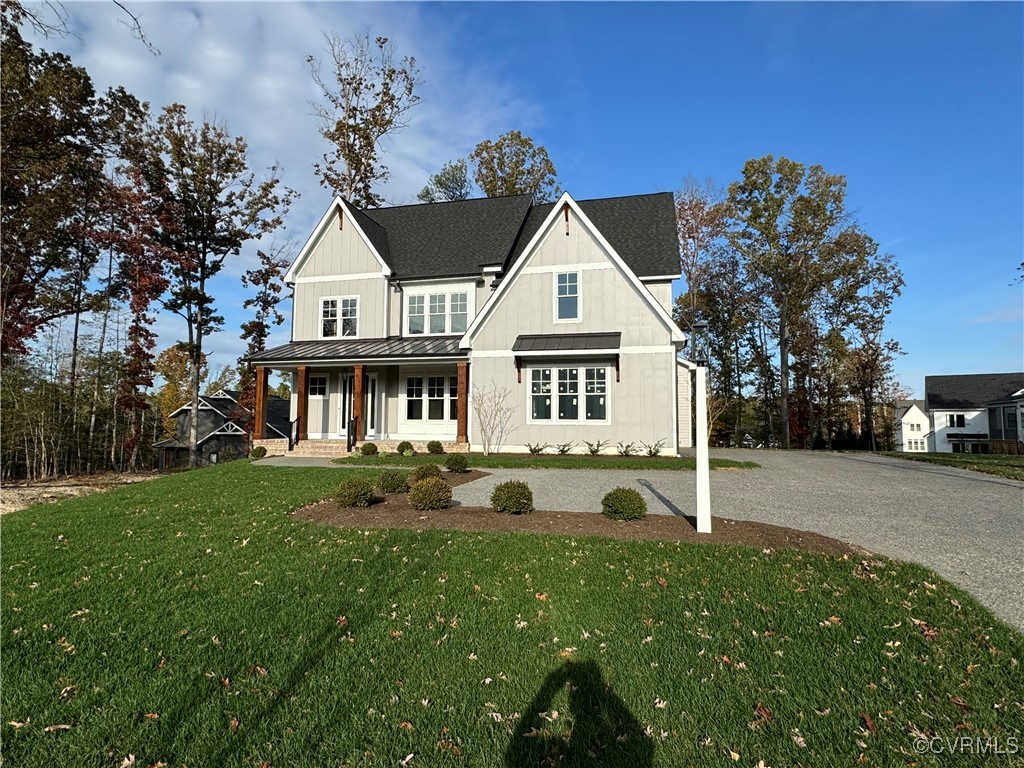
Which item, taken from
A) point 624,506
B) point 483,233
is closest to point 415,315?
point 483,233

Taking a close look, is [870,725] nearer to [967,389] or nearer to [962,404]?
[962,404]

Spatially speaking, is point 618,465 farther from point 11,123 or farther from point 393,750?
point 11,123

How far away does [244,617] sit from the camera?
4297 millimetres

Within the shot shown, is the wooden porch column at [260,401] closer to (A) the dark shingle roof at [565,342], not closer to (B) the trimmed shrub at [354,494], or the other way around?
(A) the dark shingle roof at [565,342]

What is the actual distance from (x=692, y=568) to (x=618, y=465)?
8.94 metres

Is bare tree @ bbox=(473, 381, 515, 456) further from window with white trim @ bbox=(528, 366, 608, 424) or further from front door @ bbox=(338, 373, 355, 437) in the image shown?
front door @ bbox=(338, 373, 355, 437)

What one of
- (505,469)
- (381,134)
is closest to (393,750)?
(505,469)

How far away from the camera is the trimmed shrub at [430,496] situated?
7.89 m

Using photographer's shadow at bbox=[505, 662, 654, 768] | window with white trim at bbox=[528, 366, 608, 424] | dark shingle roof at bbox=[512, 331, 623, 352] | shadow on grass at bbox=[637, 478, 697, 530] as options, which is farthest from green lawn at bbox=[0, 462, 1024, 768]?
window with white trim at bbox=[528, 366, 608, 424]

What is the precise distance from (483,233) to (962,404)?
5110 cm

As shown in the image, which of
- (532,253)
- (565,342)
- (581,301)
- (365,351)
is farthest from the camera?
(365,351)

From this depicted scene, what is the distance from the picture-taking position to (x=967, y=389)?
46.5 m

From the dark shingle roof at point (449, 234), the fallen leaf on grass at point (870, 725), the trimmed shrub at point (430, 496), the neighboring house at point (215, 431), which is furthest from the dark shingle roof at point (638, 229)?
the neighboring house at point (215, 431)

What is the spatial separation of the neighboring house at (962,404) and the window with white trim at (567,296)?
4461 cm
